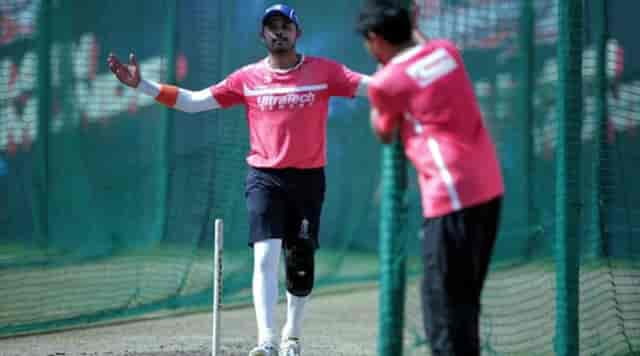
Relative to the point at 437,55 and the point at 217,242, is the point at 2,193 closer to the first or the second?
the point at 217,242

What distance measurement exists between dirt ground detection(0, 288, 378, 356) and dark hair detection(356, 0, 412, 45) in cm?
327

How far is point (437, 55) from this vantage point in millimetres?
4984

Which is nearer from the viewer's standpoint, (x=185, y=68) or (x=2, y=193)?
(x=2, y=193)

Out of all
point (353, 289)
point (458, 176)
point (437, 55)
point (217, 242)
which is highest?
point (437, 55)

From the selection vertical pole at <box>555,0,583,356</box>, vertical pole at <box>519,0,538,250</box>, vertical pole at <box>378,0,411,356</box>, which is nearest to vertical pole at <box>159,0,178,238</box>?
vertical pole at <box>519,0,538,250</box>

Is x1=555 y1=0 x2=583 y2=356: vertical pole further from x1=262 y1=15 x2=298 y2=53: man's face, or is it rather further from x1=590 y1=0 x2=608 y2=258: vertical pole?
x1=262 y1=15 x2=298 y2=53: man's face

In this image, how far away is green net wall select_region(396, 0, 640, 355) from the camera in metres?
7.86

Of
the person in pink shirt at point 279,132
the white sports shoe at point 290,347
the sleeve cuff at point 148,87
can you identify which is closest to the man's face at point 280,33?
the person in pink shirt at point 279,132

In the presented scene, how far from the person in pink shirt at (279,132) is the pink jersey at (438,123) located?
6.46 feet

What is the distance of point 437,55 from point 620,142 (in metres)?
4.04

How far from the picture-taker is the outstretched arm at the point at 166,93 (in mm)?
6672

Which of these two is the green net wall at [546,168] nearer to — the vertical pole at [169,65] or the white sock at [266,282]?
the white sock at [266,282]

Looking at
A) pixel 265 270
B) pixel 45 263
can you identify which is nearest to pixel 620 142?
pixel 265 270

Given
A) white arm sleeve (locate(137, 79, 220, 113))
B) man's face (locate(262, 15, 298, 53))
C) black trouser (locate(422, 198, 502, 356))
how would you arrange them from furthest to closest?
white arm sleeve (locate(137, 79, 220, 113)) → man's face (locate(262, 15, 298, 53)) → black trouser (locate(422, 198, 502, 356))
